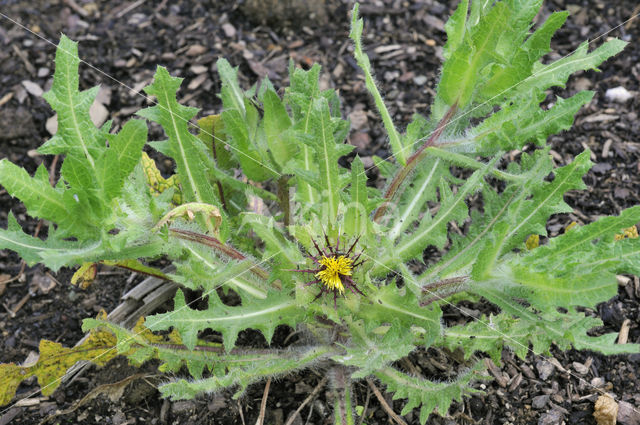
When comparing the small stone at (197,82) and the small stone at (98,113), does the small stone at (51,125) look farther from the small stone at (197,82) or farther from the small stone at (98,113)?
the small stone at (197,82)

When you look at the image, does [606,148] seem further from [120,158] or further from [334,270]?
[120,158]

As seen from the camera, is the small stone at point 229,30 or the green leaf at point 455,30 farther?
the small stone at point 229,30

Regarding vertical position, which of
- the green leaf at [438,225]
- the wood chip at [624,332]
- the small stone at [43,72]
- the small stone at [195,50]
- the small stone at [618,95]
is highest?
the small stone at [195,50]

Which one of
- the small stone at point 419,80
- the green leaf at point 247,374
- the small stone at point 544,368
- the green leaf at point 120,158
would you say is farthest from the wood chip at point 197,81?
the small stone at point 544,368

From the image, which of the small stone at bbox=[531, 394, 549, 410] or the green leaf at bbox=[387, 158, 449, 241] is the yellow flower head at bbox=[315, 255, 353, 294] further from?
the small stone at bbox=[531, 394, 549, 410]

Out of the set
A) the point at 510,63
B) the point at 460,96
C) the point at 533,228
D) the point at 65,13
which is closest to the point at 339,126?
the point at 460,96

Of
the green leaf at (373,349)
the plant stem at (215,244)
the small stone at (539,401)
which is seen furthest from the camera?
the small stone at (539,401)

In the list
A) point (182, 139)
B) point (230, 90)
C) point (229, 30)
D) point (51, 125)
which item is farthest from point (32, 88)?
point (182, 139)
